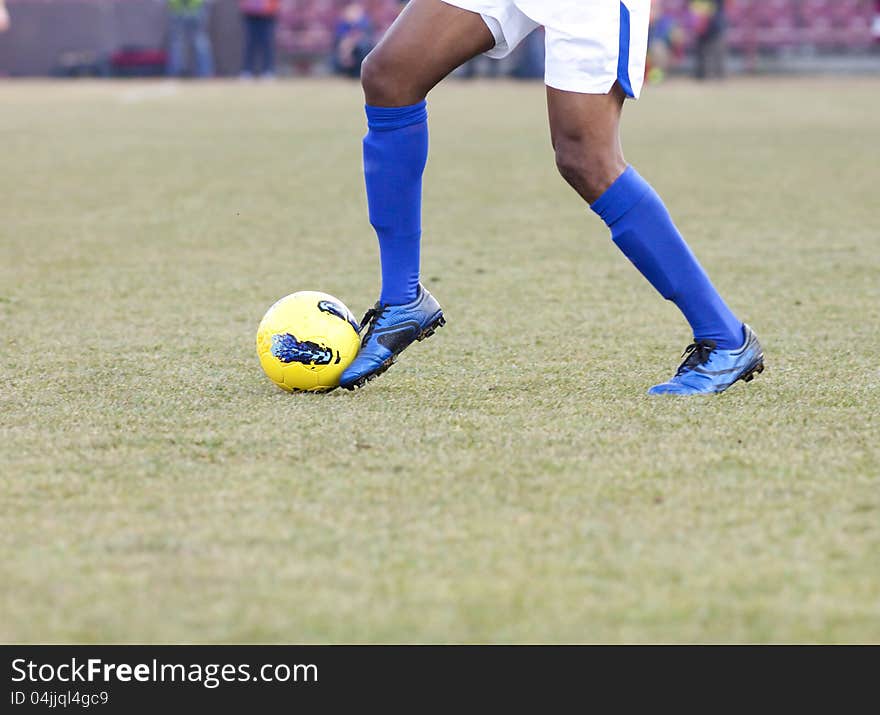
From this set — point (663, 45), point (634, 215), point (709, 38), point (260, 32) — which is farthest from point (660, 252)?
point (260, 32)

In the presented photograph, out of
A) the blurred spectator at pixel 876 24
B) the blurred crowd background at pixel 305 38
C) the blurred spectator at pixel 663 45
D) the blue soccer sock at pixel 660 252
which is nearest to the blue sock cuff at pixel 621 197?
the blue soccer sock at pixel 660 252

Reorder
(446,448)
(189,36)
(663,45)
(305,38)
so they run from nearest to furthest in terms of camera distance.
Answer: (446,448) → (663,45) → (189,36) → (305,38)

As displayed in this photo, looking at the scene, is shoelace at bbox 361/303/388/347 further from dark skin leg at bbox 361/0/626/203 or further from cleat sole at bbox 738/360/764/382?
cleat sole at bbox 738/360/764/382

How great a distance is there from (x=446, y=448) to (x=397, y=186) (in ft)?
3.06

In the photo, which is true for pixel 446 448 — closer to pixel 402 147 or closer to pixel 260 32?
pixel 402 147

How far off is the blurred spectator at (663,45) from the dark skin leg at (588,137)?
21.4m

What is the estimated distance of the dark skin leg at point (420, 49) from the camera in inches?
138

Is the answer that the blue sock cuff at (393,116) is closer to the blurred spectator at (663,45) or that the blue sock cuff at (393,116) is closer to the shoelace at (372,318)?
the shoelace at (372,318)

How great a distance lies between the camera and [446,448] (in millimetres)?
3014

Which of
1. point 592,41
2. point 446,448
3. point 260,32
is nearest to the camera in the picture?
point 446,448

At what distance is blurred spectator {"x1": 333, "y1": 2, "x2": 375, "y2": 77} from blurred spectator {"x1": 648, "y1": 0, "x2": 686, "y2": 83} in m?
4.81

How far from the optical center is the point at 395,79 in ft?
11.7

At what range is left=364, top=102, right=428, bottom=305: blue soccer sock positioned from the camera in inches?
143
